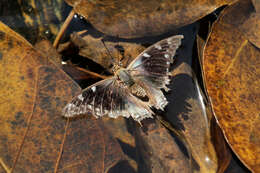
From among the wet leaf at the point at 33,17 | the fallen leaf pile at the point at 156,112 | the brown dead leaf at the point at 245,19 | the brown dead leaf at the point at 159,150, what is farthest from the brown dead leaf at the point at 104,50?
the brown dead leaf at the point at 245,19

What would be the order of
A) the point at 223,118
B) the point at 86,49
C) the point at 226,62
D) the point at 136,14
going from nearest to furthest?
the point at 223,118
the point at 226,62
the point at 136,14
the point at 86,49

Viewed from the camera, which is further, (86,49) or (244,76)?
(86,49)

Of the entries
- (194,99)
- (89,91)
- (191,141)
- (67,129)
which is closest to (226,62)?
(194,99)

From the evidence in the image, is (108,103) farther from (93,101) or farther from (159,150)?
(159,150)

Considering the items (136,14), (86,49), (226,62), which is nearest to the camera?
(226,62)

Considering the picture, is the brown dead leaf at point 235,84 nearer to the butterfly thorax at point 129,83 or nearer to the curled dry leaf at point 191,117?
the curled dry leaf at point 191,117

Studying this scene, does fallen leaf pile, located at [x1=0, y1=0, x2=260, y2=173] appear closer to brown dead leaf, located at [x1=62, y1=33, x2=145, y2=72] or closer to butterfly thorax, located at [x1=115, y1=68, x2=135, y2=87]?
brown dead leaf, located at [x1=62, y1=33, x2=145, y2=72]

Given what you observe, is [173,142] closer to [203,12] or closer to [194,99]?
[194,99]

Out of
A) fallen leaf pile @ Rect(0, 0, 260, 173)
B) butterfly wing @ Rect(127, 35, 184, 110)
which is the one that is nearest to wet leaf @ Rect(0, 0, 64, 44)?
fallen leaf pile @ Rect(0, 0, 260, 173)
